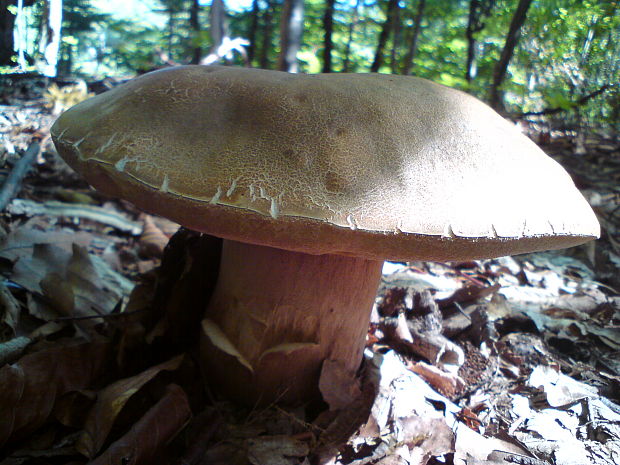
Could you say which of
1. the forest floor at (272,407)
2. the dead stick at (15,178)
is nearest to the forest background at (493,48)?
the dead stick at (15,178)

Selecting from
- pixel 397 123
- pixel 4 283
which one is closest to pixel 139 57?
pixel 4 283

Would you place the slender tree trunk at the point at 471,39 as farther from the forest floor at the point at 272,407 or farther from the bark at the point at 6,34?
the bark at the point at 6,34

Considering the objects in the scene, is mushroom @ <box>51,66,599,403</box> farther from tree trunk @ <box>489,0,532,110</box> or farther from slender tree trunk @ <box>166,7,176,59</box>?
slender tree trunk @ <box>166,7,176,59</box>

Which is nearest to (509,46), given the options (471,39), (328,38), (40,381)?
(471,39)

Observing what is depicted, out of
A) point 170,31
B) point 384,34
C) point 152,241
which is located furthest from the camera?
point 170,31

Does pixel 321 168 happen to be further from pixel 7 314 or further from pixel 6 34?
pixel 6 34

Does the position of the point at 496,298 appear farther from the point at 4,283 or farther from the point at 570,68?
the point at 570,68
